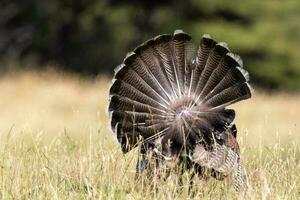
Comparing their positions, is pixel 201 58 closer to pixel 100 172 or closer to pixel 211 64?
pixel 211 64

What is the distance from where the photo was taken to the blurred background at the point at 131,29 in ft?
96.6

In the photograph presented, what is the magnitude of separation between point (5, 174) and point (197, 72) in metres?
1.58

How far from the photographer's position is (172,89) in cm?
692

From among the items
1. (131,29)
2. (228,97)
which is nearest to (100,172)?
(228,97)

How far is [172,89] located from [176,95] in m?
0.06

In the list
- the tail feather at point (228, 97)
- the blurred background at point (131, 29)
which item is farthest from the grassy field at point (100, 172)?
the blurred background at point (131, 29)

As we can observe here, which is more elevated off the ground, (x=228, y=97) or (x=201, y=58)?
(x=201, y=58)

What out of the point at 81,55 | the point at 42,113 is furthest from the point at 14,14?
the point at 42,113

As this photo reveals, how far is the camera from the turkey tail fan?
684 centimetres

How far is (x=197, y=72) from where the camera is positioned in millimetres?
6895

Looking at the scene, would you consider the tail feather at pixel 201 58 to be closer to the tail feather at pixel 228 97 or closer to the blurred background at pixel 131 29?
the tail feather at pixel 228 97

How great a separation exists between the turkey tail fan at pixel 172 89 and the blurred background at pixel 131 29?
21907mm

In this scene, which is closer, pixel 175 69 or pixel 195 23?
pixel 175 69

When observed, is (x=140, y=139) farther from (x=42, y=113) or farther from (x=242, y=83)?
(x=42, y=113)
